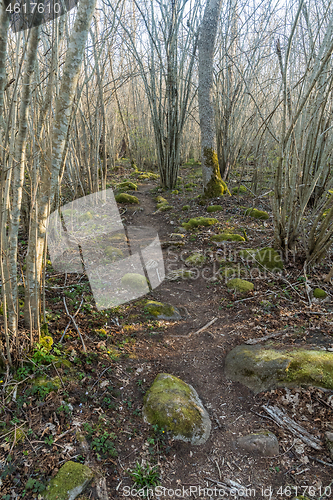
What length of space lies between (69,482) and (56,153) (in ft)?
7.50

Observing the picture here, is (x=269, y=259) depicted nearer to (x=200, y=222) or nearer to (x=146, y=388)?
(x=200, y=222)

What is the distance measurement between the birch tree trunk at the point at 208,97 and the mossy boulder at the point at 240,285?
3.91 m

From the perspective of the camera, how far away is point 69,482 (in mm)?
1764

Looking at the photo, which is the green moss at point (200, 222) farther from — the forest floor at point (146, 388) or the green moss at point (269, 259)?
the forest floor at point (146, 388)

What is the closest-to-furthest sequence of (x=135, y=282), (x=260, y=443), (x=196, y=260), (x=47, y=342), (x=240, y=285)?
1. (x=260, y=443)
2. (x=47, y=342)
3. (x=240, y=285)
4. (x=135, y=282)
5. (x=196, y=260)

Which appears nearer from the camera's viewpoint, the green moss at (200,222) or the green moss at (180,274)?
the green moss at (180,274)

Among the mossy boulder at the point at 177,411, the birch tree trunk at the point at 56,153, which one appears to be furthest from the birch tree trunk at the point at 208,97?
the mossy boulder at the point at 177,411

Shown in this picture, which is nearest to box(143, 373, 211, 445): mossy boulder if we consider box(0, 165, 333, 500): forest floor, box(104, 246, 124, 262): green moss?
box(0, 165, 333, 500): forest floor

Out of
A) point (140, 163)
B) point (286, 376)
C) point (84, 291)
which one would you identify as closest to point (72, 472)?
point (286, 376)

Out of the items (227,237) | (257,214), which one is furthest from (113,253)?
(257,214)

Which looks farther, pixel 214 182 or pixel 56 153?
pixel 214 182

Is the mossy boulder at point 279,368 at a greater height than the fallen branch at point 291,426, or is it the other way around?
the mossy boulder at point 279,368

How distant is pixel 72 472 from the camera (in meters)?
1.82

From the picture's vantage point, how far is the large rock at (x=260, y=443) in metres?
2.12
